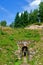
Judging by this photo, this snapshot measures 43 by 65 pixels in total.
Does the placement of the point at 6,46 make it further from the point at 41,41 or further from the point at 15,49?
the point at 41,41

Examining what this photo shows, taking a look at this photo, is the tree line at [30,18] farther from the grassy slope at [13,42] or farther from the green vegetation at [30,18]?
the grassy slope at [13,42]

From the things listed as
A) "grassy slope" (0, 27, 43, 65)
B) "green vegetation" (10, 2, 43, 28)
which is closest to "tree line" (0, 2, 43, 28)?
"green vegetation" (10, 2, 43, 28)

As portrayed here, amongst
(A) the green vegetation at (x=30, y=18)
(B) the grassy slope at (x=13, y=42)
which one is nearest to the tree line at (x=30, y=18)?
(A) the green vegetation at (x=30, y=18)

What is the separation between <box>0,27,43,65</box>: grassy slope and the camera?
30422 mm

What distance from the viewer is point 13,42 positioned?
35625mm

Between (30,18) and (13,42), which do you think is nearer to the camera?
(13,42)

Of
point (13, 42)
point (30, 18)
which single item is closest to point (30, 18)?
point (30, 18)

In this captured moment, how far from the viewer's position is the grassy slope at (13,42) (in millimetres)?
30422

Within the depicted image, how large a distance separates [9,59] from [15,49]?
3457 millimetres

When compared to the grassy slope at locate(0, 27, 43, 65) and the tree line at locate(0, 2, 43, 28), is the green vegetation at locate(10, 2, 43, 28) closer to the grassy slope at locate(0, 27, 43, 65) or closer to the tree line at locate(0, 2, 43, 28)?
the tree line at locate(0, 2, 43, 28)

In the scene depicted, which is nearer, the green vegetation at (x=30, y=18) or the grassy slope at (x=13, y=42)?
→ the grassy slope at (x=13, y=42)

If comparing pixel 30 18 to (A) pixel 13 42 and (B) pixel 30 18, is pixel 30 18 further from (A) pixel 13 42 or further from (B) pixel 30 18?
(A) pixel 13 42

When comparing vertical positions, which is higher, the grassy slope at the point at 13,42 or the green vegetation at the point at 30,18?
the green vegetation at the point at 30,18

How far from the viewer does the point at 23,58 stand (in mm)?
33344
